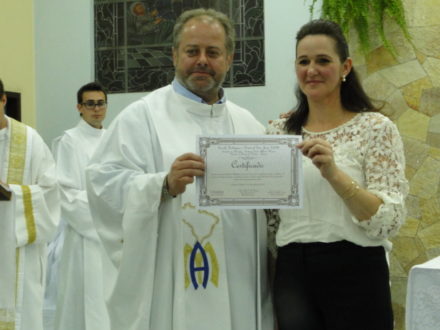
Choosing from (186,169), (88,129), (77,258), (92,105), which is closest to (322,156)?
(186,169)

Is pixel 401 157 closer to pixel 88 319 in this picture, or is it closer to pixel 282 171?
pixel 282 171

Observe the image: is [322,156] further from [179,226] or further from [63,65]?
[63,65]

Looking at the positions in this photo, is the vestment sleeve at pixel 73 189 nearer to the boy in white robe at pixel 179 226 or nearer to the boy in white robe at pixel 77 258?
the boy in white robe at pixel 77 258

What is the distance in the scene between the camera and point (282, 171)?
2846 millimetres

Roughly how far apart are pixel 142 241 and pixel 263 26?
16.8 ft

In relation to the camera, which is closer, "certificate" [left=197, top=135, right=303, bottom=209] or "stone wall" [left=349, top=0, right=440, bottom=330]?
"certificate" [left=197, top=135, right=303, bottom=209]

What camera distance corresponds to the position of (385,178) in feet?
9.24

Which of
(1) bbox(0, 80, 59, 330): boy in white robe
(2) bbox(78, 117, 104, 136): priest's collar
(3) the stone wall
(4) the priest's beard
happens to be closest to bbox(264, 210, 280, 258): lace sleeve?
(4) the priest's beard

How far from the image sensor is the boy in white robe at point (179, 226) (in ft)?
9.84

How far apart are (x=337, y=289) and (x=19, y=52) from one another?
6428 mm

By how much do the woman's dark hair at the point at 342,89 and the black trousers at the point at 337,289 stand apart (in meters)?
0.54

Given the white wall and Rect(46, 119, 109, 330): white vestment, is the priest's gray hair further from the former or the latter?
the white wall

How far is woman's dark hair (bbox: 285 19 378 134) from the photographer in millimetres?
2992

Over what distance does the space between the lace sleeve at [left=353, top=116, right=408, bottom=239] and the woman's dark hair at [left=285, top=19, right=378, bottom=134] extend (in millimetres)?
177
